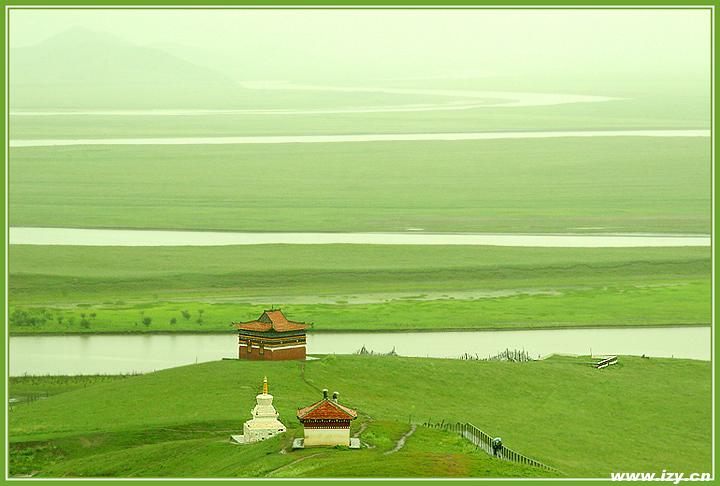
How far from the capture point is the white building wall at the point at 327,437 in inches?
1521

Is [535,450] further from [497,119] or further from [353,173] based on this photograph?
[497,119]

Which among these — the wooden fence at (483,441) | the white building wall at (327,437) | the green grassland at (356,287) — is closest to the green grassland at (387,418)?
the white building wall at (327,437)

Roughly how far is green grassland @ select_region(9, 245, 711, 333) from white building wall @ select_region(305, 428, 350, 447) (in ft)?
105

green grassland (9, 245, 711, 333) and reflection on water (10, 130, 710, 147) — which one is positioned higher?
reflection on water (10, 130, 710, 147)

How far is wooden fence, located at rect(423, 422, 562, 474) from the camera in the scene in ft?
130

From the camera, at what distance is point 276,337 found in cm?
5266

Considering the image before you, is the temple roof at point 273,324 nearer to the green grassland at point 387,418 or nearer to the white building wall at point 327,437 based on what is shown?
the green grassland at point 387,418

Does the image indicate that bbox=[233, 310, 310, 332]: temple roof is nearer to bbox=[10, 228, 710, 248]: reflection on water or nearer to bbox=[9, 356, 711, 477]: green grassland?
bbox=[9, 356, 711, 477]: green grassland

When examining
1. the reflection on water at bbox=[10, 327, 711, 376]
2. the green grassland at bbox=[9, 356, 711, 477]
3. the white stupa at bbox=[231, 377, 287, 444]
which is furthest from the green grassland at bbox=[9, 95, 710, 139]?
the white stupa at bbox=[231, 377, 287, 444]

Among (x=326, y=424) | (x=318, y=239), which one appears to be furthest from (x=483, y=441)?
(x=318, y=239)

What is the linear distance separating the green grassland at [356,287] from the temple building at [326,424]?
31.9 metres

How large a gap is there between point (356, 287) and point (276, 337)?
34.0m

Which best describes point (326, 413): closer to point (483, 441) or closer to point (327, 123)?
point (483, 441)

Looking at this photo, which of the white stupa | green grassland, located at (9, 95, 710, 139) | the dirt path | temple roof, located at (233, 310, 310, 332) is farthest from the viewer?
green grassland, located at (9, 95, 710, 139)
